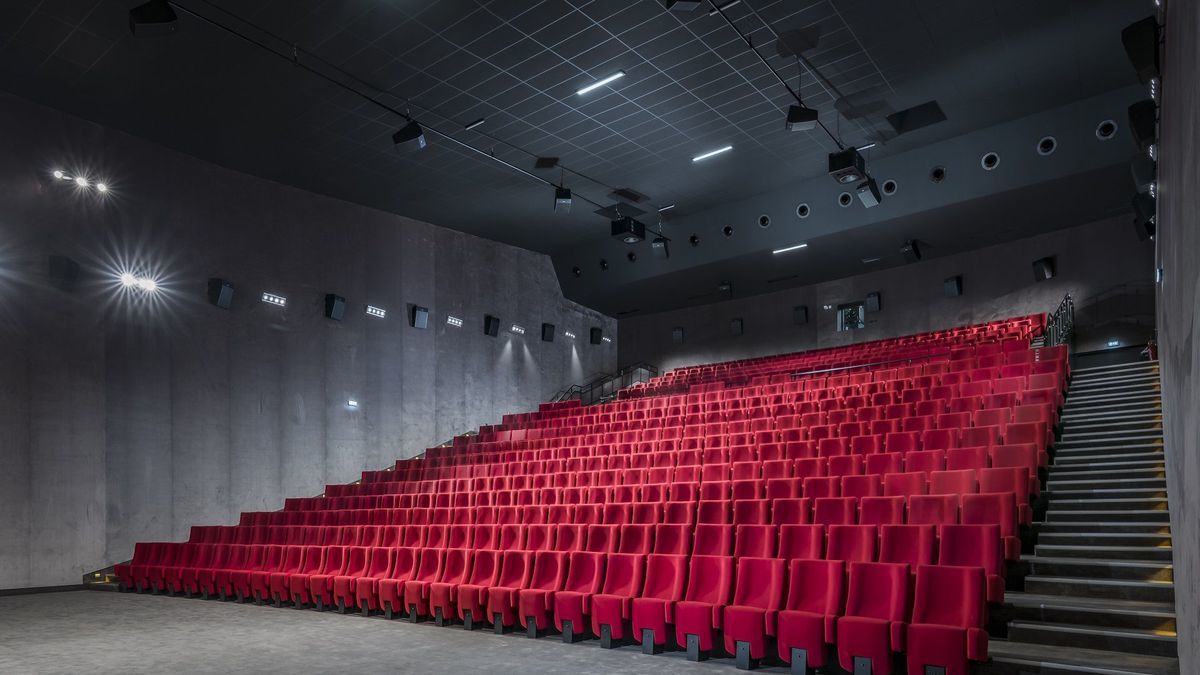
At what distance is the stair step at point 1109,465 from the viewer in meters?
4.25

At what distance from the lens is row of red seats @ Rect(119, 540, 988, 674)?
2.69 meters

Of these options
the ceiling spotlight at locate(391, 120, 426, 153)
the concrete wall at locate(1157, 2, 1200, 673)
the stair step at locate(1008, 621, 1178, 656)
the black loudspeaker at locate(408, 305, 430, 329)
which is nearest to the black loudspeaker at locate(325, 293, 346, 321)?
the black loudspeaker at locate(408, 305, 430, 329)

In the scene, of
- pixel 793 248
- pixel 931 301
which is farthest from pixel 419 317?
pixel 931 301

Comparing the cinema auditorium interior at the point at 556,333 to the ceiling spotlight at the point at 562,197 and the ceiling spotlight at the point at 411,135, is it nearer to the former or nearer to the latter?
the ceiling spotlight at the point at 411,135

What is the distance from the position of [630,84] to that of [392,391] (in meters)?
4.63

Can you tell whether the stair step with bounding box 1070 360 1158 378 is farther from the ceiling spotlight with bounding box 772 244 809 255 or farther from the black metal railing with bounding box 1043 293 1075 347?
the ceiling spotlight with bounding box 772 244 809 255

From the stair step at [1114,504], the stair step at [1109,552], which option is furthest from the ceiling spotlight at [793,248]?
the stair step at [1109,552]

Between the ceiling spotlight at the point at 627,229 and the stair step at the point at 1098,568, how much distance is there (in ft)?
19.4

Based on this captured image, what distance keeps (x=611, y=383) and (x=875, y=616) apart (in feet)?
31.0

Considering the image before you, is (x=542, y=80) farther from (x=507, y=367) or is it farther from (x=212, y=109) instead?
(x=507, y=367)

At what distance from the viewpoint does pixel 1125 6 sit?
548cm

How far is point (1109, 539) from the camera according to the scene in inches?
139

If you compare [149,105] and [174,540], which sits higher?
[149,105]

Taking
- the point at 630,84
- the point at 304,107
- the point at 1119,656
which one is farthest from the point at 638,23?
the point at 1119,656
